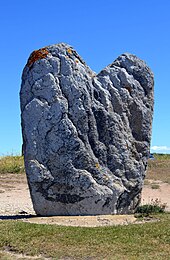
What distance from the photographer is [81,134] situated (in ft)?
46.0

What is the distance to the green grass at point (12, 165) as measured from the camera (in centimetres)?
3003

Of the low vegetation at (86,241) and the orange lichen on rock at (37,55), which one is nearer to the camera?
the low vegetation at (86,241)

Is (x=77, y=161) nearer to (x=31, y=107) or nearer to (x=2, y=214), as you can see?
(x=31, y=107)

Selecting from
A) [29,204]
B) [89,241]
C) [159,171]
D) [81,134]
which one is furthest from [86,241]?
[159,171]

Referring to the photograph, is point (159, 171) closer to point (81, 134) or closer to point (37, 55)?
point (81, 134)

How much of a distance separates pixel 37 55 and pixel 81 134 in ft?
8.00

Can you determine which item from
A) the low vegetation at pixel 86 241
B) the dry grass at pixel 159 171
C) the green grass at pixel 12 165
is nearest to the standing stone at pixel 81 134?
the low vegetation at pixel 86 241

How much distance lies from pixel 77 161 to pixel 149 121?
8.57 ft

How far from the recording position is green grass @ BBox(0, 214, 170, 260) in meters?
9.73

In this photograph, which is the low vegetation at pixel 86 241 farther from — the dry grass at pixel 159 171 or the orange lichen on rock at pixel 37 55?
the dry grass at pixel 159 171

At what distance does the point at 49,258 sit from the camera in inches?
379

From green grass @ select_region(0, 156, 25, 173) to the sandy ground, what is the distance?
119cm

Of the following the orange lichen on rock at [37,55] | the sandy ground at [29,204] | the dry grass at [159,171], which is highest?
the orange lichen on rock at [37,55]

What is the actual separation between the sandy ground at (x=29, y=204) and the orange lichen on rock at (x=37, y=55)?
13.5 ft
